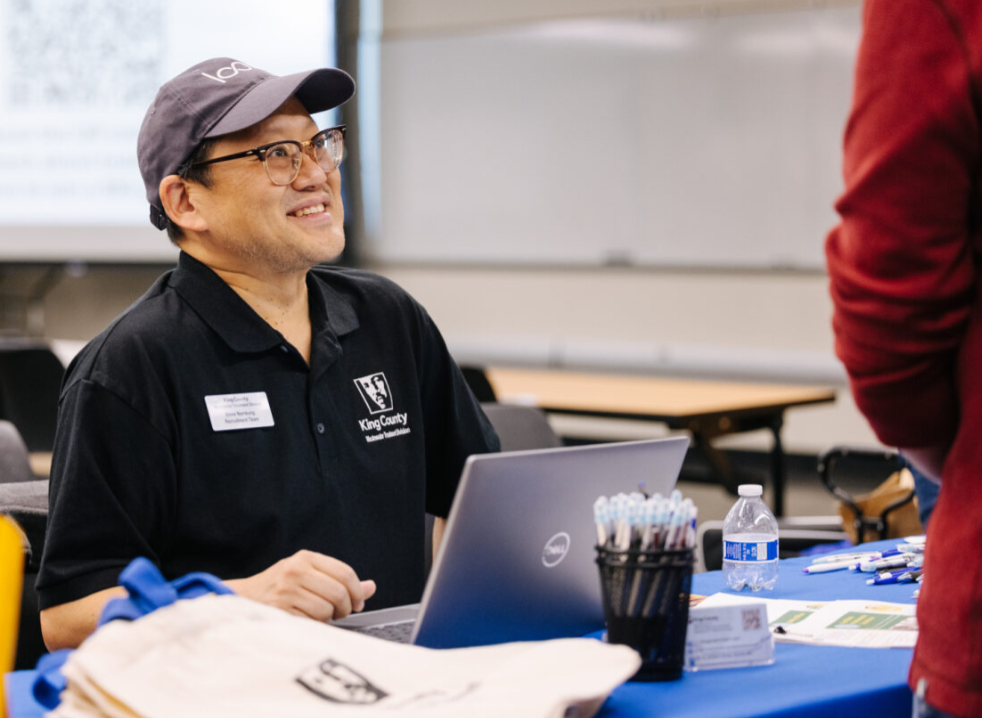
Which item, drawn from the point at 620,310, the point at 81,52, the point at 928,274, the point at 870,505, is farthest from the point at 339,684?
the point at 81,52

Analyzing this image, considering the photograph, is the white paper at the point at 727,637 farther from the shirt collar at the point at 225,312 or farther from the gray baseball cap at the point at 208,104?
the gray baseball cap at the point at 208,104

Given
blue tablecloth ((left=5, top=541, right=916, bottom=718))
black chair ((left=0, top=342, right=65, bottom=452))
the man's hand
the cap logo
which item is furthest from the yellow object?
black chair ((left=0, top=342, right=65, bottom=452))

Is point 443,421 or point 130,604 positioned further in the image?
point 443,421

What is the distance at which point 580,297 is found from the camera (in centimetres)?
631

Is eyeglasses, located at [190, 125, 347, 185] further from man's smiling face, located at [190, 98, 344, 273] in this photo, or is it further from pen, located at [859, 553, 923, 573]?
pen, located at [859, 553, 923, 573]

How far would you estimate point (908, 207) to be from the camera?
956 millimetres

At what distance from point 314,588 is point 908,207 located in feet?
2.45

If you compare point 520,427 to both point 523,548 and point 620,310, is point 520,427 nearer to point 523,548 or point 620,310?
point 523,548

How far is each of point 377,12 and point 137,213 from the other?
6.05 feet

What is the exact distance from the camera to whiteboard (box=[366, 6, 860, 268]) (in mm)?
5539

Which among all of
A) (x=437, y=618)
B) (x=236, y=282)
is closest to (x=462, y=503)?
(x=437, y=618)

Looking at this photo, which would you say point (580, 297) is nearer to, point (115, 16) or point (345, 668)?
point (115, 16)

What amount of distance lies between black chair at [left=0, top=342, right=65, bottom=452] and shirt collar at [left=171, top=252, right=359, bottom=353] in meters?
2.56

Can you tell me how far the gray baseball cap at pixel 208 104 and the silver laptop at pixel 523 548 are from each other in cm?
70
